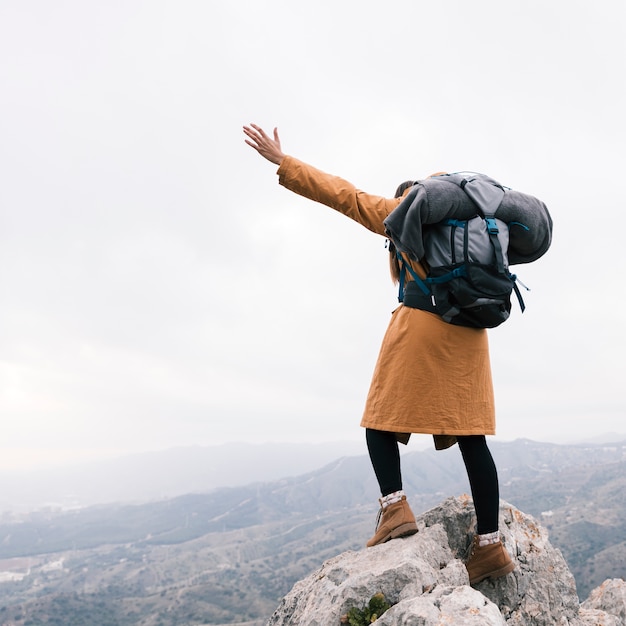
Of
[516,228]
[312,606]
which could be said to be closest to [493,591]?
[312,606]

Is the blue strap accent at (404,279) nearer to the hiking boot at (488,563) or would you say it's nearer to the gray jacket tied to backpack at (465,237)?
the gray jacket tied to backpack at (465,237)

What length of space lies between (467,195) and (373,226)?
3.13 ft

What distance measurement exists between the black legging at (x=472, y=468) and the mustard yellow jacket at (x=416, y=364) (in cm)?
18

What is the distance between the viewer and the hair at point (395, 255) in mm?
5645

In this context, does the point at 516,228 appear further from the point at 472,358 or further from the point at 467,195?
the point at 472,358

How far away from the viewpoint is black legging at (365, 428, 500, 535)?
17.7 feet

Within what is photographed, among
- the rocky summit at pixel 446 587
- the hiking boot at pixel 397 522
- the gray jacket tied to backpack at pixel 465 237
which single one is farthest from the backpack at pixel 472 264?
the rocky summit at pixel 446 587

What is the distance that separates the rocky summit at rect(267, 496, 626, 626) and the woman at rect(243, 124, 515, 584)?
0.60 meters

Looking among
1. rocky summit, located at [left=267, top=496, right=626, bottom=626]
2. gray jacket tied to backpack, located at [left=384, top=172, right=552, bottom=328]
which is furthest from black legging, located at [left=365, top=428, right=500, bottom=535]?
gray jacket tied to backpack, located at [left=384, top=172, right=552, bottom=328]

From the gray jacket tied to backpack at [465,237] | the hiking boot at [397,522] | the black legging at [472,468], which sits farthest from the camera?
the hiking boot at [397,522]

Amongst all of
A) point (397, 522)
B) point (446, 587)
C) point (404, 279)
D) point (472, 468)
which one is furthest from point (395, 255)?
point (446, 587)

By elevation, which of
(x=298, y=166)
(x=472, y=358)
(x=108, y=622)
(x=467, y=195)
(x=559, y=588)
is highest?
(x=298, y=166)

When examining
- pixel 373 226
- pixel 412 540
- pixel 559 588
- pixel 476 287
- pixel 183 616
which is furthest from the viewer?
pixel 183 616

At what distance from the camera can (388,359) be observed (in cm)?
546
